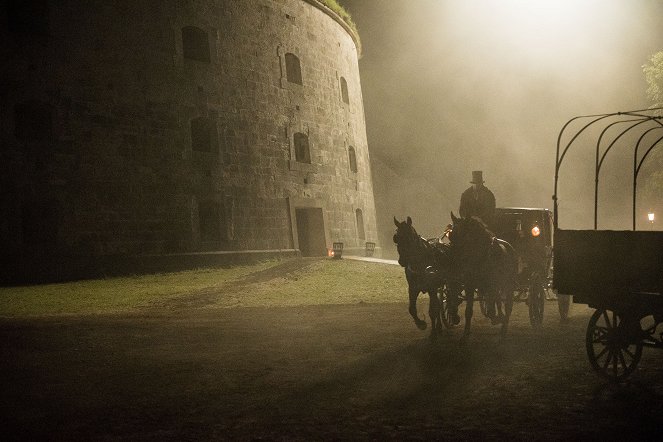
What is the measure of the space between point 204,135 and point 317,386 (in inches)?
735

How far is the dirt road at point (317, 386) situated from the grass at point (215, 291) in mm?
4250

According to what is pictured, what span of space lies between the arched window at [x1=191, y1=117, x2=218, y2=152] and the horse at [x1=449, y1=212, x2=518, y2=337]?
15988 mm

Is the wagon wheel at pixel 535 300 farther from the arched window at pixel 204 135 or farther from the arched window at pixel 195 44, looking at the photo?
the arched window at pixel 195 44

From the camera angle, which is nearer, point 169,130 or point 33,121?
point 33,121

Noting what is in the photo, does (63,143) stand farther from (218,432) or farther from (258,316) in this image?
(218,432)

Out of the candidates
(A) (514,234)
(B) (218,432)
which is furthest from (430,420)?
(A) (514,234)

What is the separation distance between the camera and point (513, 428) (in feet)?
14.6

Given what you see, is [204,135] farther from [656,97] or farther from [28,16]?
[656,97]

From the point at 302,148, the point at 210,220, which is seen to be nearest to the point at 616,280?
the point at 210,220

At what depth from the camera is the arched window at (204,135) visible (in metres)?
23.2

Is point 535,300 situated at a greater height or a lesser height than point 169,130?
lesser

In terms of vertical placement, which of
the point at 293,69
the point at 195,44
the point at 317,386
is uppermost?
the point at 195,44

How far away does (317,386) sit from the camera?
5.95 metres

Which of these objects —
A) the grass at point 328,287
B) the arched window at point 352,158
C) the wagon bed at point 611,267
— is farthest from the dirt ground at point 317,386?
the arched window at point 352,158
